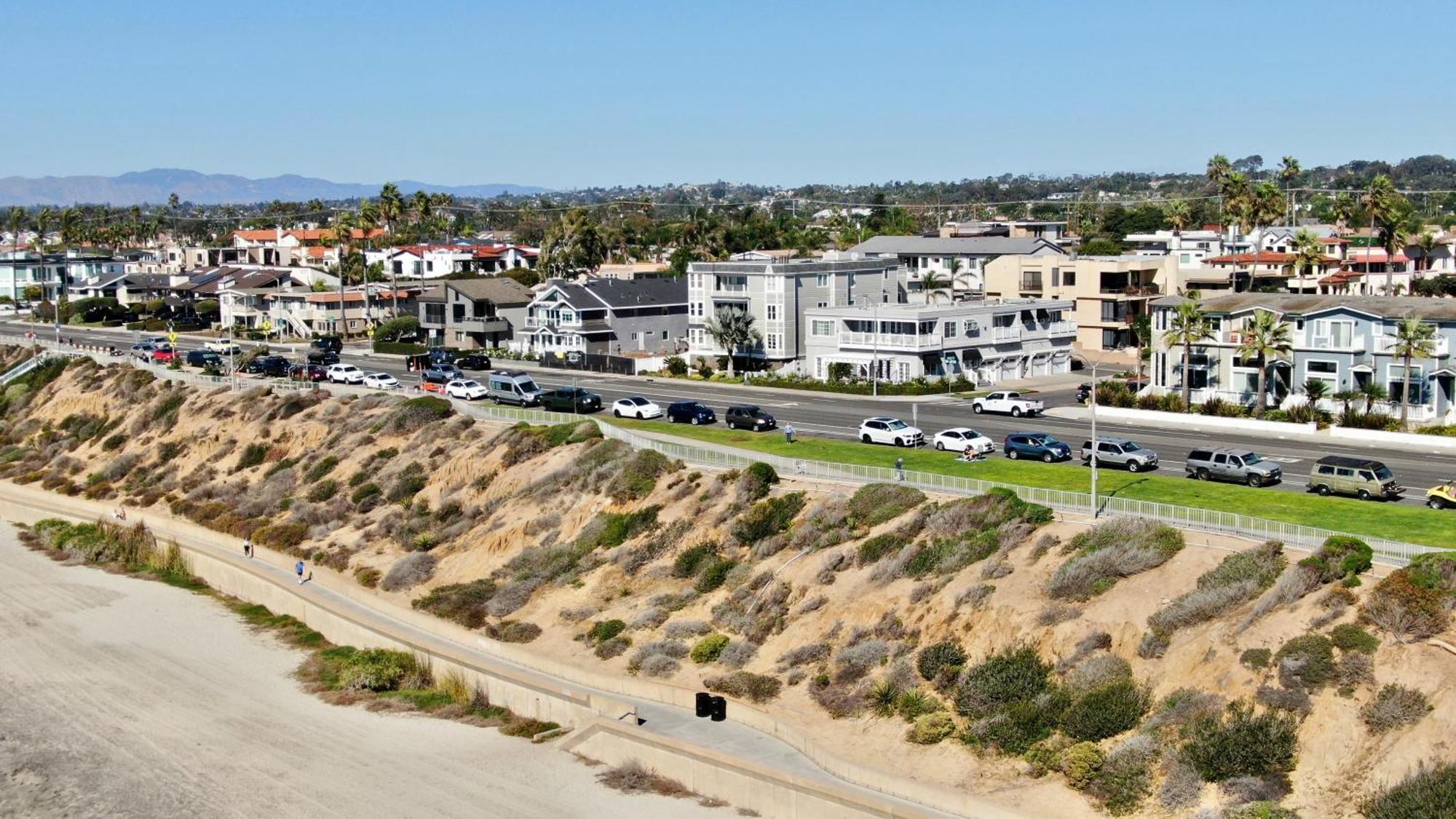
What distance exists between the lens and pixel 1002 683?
123 feet

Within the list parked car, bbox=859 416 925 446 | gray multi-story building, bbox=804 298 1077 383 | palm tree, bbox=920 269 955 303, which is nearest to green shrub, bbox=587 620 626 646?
parked car, bbox=859 416 925 446

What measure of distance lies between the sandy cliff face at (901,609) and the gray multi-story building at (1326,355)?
1235 inches

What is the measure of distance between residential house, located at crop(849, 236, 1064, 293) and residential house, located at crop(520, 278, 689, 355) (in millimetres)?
21238

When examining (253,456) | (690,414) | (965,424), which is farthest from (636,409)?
(253,456)

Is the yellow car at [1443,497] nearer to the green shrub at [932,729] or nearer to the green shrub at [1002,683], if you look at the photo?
the green shrub at [1002,683]

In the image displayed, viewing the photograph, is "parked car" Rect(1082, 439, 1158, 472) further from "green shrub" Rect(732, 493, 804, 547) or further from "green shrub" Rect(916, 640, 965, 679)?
"green shrub" Rect(916, 640, 965, 679)

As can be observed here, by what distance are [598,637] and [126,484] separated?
46252 millimetres

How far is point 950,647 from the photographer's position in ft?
131

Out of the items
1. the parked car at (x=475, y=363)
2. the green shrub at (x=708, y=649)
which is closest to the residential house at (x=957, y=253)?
the parked car at (x=475, y=363)

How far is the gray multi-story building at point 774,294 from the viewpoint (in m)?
95.4

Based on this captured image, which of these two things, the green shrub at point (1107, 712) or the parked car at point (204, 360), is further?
the parked car at point (204, 360)

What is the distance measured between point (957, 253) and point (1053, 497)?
83.5 meters

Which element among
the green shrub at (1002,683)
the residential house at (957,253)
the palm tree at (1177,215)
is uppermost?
the palm tree at (1177,215)

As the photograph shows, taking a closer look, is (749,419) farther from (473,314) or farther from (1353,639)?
(473,314)
